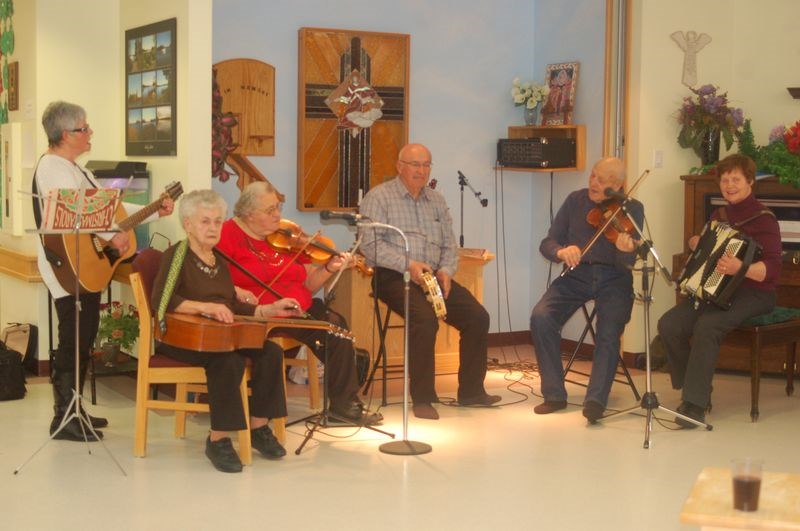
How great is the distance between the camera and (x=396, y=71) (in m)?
7.21

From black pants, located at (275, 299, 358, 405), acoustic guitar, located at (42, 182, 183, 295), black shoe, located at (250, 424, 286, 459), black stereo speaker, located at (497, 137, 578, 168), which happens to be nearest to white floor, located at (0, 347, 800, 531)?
black shoe, located at (250, 424, 286, 459)

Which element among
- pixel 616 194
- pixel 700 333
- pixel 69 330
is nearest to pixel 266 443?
pixel 69 330

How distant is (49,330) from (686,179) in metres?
3.76

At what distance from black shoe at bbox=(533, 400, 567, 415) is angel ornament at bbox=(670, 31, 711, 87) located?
2.33m

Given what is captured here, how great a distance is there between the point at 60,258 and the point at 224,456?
116 cm

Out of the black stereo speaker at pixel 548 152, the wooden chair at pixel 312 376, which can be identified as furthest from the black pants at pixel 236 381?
the black stereo speaker at pixel 548 152

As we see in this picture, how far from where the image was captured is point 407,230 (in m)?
5.93

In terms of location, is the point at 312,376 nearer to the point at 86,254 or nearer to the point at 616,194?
the point at 86,254

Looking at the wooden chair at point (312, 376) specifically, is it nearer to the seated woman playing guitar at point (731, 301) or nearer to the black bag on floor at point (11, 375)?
the black bag on floor at point (11, 375)

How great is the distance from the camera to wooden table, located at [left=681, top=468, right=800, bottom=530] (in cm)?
279

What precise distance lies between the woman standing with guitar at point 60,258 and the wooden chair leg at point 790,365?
3.48m

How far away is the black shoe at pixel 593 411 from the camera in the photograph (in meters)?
5.51

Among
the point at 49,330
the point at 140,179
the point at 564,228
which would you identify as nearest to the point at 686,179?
the point at 564,228

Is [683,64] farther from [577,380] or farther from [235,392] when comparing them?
[235,392]
